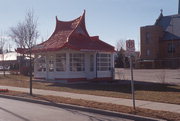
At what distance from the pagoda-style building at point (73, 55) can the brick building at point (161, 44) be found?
31097mm

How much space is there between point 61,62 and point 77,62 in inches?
56.4

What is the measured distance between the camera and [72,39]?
27219 mm

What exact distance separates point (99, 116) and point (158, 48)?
2025 inches

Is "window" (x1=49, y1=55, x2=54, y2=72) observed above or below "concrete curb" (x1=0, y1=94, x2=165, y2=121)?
above

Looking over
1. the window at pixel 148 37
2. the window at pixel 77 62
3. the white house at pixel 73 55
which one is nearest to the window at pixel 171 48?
the window at pixel 148 37

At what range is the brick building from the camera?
58.8 m

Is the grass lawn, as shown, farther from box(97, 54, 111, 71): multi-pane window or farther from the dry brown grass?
box(97, 54, 111, 71): multi-pane window

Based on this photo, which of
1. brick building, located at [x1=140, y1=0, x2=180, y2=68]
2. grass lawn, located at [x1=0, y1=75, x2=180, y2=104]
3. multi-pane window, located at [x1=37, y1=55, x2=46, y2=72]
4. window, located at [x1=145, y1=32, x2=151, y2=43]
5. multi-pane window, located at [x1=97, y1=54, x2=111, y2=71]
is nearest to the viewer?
grass lawn, located at [x1=0, y1=75, x2=180, y2=104]

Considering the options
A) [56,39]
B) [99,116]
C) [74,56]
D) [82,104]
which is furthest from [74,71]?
[99,116]

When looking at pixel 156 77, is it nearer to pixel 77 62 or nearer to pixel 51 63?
pixel 77 62

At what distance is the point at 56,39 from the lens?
95.7 feet

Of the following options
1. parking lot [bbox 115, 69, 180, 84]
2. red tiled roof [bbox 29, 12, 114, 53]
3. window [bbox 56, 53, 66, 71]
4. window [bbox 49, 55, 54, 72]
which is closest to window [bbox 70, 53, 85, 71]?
window [bbox 56, 53, 66, 71]

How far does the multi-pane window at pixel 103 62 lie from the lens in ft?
95.2

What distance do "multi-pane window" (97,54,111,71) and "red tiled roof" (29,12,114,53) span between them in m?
0.99
